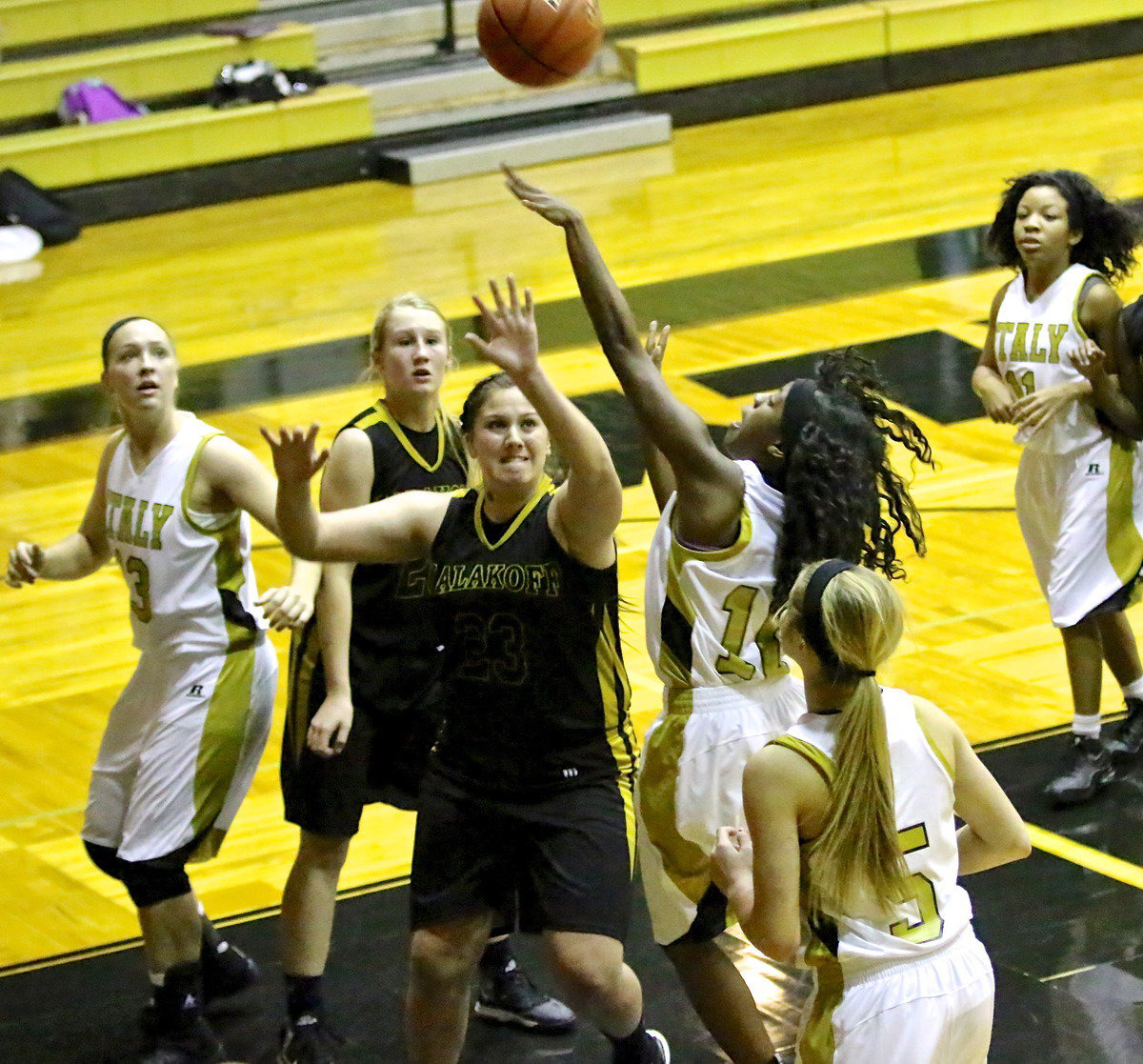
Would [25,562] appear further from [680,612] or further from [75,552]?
[680,612]

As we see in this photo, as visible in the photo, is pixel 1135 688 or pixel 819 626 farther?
pixel 1135 688

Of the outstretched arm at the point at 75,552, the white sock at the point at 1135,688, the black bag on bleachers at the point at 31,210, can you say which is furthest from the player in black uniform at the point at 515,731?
the black bag on bleachers at the point at 31,210

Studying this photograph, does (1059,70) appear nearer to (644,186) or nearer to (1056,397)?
(644,186)

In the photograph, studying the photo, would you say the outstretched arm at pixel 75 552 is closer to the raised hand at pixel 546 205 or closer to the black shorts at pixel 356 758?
the black shorts at pixel 356 758

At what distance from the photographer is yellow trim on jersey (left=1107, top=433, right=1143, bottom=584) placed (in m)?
5.46

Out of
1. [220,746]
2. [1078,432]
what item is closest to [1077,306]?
[1078,432]

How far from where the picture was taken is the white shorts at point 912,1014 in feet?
9.68

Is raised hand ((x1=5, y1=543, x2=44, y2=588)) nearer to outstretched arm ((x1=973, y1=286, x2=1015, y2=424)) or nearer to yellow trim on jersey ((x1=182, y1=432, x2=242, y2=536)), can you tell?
yellow trim on jersey ((x1=182, y1=432, x2=242, y2=536))

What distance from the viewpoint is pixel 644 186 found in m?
13.7

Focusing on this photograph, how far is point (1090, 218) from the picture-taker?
5.55 meters

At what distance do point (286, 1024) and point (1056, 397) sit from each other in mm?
2644

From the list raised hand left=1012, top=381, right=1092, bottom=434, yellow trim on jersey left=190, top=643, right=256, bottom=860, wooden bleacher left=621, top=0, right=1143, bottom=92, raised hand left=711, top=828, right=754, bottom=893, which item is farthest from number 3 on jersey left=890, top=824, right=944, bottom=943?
wooden bleacher left=621, top=0, right=1143, bottom=92

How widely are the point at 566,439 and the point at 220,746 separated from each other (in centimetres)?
138

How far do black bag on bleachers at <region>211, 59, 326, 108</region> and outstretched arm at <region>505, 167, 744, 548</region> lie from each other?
11.3m
